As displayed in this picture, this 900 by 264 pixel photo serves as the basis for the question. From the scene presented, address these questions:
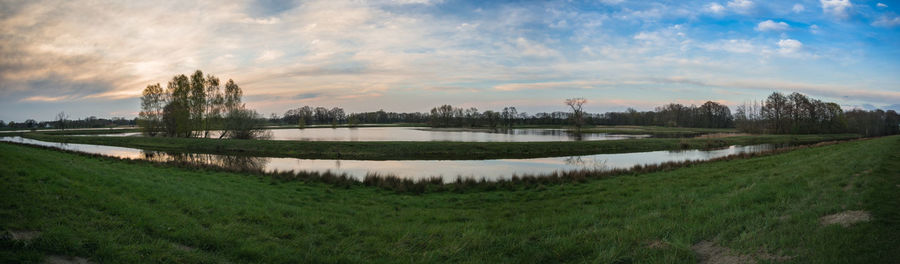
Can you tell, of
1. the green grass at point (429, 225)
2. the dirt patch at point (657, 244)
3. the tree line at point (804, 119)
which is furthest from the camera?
the tree line at point (804, 119)

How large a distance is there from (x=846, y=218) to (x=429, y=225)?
724 cm

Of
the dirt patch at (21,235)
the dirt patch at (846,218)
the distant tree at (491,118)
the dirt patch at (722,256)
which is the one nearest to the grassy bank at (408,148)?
the dirt patch at (846,218)

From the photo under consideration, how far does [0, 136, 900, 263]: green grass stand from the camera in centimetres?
532

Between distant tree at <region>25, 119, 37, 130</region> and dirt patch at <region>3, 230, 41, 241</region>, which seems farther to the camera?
Result: distant tree at <region>25, 119, 37, 130</region>

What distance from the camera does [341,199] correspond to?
12766 mm

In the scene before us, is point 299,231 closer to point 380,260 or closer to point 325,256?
point 325,256

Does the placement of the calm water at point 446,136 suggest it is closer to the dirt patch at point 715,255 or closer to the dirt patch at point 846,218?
the dirt patch at point 846,218

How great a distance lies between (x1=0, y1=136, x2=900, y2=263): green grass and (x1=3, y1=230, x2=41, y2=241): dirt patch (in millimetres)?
110

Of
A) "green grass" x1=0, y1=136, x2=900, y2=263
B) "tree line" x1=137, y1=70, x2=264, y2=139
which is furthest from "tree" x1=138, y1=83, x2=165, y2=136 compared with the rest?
"green grass" x1=0, y1=136, x2=900, y2=263

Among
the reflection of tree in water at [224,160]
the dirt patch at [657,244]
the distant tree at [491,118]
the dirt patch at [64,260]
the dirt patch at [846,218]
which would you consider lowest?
the reflection of tree in water at [224,160]

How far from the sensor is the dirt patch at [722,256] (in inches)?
196

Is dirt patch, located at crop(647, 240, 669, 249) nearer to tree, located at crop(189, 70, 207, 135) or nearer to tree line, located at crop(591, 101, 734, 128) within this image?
tree, located at crop(189, 70, 207, 135)

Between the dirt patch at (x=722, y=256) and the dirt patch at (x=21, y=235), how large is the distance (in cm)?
922

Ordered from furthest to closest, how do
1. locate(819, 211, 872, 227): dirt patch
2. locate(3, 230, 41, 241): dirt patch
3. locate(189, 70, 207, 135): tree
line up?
locate(189, 70, 207, 135): tree → locate(819, 211, 872, 227): dirt patch → locate(3, 230, 41, 241): dirt patch
